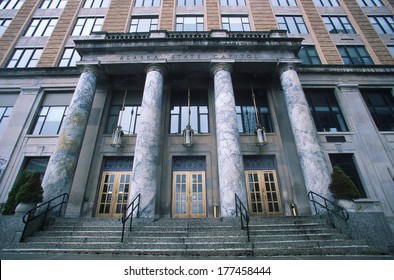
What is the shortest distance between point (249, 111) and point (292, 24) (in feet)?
33.1

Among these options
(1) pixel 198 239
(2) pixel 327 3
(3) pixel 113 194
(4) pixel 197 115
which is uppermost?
(2) pixel 327 3

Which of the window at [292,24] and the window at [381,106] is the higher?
the window at [292,24]

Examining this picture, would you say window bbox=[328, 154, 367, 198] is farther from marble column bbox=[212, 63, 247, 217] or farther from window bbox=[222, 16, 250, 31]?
window bbox=[222, 16, 250, 31]

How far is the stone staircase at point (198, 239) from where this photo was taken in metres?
5.76

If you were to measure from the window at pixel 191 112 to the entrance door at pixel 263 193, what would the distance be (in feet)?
14.2

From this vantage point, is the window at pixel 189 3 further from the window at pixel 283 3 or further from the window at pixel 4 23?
the window at pixel 4 23

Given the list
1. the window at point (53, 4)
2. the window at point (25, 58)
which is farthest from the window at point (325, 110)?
the window at point (53, 4)

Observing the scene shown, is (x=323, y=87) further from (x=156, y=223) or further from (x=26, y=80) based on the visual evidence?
(x=26, y=80)

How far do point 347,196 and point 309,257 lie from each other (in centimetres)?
354

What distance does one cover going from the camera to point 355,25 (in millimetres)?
17312

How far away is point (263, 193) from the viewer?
1150 centimetres

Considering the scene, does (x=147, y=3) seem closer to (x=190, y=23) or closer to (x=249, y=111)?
(x=190, y=23)

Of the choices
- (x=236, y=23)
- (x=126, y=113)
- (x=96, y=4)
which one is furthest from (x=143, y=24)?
(x=126, y=113)

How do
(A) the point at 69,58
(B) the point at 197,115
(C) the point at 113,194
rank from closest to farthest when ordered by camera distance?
(C) the point at 113,194, (B) the point at 197,115, (A) the point at 69,58
